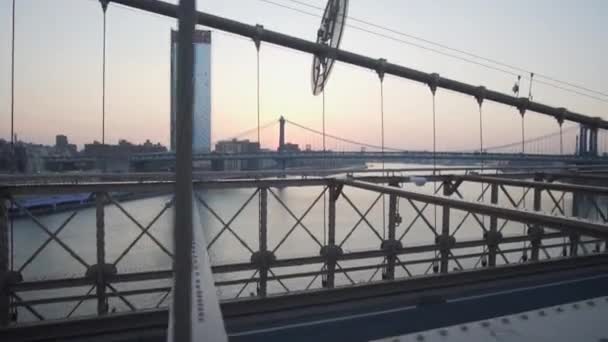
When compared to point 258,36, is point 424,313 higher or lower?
lower

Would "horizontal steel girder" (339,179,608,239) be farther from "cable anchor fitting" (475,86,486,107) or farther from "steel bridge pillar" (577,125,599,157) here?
"steel bridge pillar" (577,125,599,157)

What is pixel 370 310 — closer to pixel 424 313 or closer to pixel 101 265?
pixel 424 313

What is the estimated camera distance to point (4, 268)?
3.64m

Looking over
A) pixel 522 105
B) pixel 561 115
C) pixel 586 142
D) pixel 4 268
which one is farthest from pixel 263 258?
pixel 586 142

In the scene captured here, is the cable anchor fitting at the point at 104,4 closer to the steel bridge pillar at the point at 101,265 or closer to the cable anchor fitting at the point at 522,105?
the steel bridge pillar at the point at 101,265

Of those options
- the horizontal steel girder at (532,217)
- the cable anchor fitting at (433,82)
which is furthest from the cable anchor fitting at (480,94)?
the horizontal steel girder at (532,217)

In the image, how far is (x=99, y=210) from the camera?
12.6ft

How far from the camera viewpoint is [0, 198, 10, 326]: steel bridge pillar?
11.6 ft

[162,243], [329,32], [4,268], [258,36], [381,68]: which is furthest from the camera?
[381,68]

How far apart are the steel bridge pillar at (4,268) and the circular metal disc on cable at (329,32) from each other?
4.60 meters

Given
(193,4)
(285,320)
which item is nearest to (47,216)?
(285,320)

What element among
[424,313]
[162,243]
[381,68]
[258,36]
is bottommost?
[162,243]

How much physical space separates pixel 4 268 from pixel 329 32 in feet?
17.0

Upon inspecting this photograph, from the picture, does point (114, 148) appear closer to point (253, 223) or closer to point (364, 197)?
point (253, 223)
